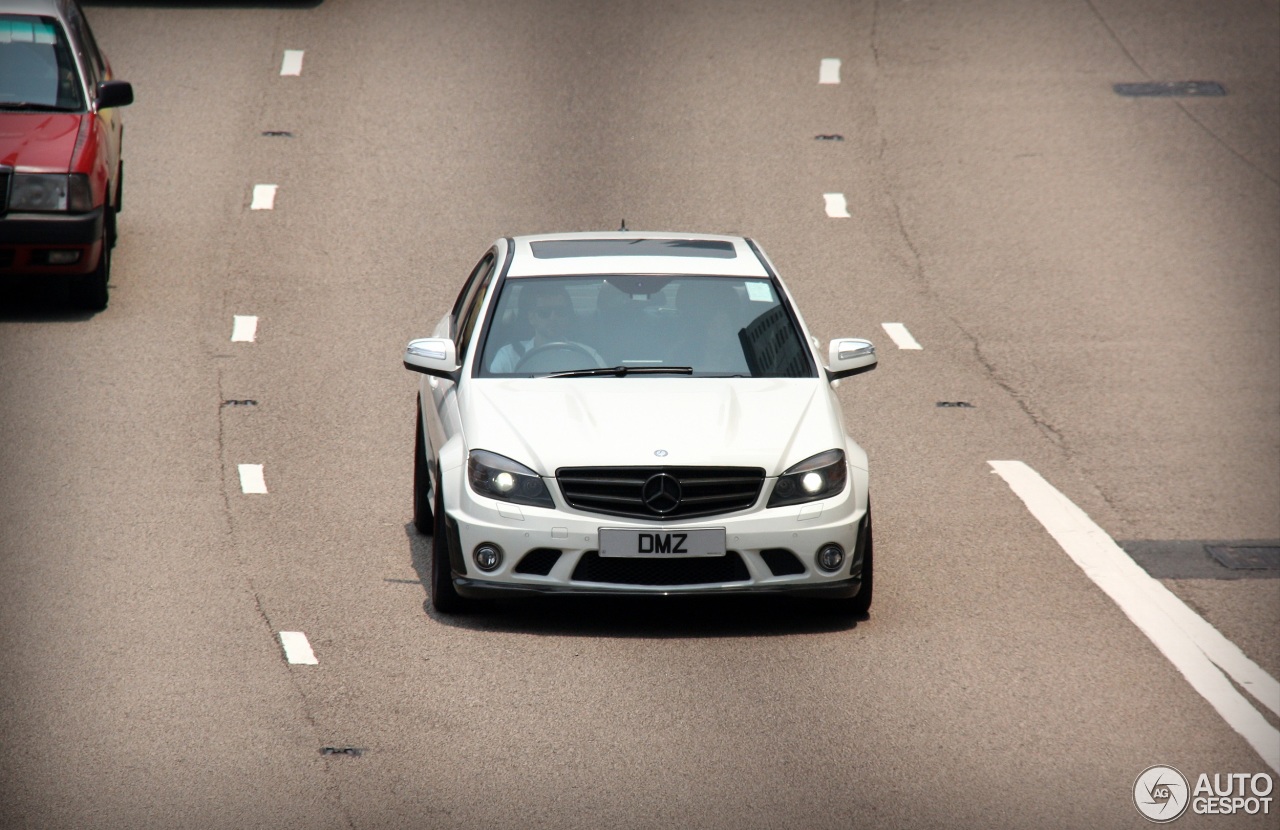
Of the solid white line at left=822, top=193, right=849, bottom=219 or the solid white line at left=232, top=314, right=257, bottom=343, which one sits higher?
the solid white line at left=232, top=314, right=257, bottom=343

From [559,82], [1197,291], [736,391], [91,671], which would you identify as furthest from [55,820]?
[559,82]

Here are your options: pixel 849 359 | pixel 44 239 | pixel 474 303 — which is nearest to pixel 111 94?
pixel 44 239

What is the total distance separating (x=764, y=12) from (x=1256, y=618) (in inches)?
631

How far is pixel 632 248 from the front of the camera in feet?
34.4

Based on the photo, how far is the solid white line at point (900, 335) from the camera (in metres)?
15.0

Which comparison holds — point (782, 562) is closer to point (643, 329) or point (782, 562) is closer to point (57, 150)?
point (643, 329)

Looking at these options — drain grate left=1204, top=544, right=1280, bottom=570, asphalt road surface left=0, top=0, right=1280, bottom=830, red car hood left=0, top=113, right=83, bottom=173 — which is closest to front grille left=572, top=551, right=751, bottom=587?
asphalt road surface left=0, top=0, right=1280, bottom=830

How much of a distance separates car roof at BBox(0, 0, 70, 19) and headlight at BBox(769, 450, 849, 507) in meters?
9.53

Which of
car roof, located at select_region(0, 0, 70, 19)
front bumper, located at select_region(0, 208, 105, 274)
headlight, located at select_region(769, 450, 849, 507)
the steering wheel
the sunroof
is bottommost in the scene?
front bumper, located at select_region(0, 208, 105, 274)

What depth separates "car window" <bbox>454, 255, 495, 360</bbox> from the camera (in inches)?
395

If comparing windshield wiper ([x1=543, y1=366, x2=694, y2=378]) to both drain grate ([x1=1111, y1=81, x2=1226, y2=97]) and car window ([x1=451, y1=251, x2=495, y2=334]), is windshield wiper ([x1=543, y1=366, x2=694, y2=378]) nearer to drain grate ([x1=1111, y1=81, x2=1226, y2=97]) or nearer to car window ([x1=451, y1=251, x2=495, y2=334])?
car window ([x1=451, y1=251, x2=495, y2=334])

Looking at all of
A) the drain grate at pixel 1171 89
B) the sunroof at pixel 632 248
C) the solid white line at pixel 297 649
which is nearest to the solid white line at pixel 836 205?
the drain grate at pixel 1171 89

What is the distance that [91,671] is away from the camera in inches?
320

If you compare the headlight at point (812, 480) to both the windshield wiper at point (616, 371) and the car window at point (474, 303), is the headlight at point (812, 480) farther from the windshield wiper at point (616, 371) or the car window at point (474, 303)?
the car window at point (474, 303)
